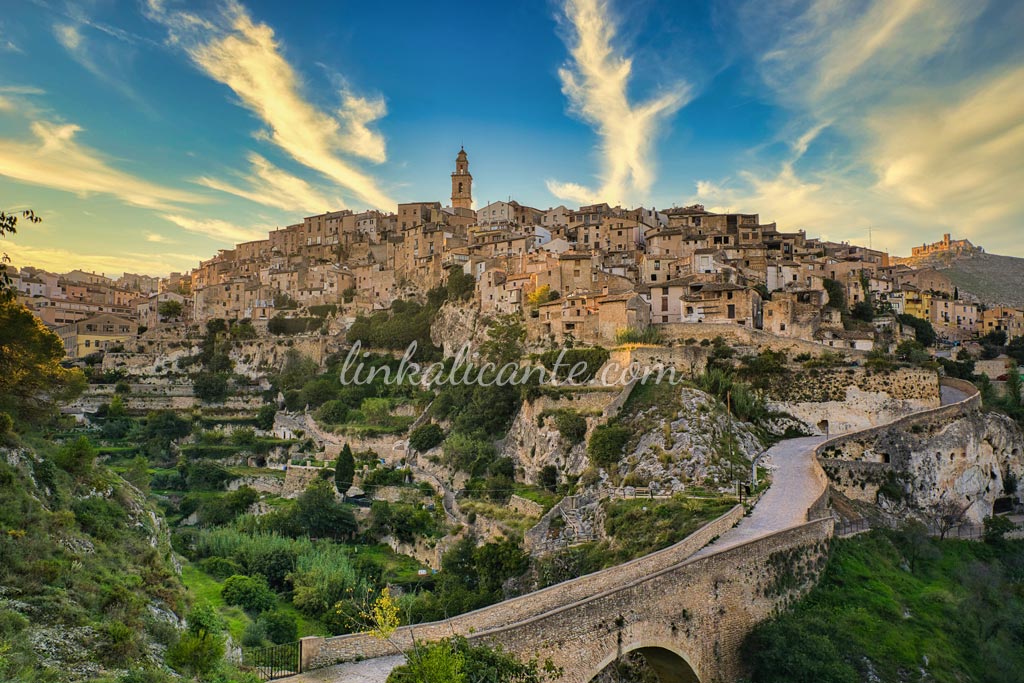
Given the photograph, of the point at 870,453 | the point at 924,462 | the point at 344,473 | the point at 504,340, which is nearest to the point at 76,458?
the point at 344,473

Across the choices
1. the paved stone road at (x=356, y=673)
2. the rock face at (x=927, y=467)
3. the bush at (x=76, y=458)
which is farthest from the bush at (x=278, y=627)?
the rock face at (x=927, y=467)

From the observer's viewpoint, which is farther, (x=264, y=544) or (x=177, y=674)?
(x=264, y=544)

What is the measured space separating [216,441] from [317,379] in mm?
10346

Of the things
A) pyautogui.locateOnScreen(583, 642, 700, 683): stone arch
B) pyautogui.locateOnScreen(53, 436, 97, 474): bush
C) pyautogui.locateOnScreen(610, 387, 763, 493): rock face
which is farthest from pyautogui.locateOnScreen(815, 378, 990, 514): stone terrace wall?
pyautogui.locateOnScreen(53, 436, 97, 474): bush

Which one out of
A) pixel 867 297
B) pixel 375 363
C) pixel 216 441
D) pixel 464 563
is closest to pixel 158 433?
pixel 216 441

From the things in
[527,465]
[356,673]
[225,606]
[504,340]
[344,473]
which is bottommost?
[225,606]

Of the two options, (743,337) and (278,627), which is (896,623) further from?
(743,337)

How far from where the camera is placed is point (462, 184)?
8856cm

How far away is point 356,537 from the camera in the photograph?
36781 mm

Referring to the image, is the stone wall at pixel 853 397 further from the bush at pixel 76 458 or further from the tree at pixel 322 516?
the bush at pixel 76 458

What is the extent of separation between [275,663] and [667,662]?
29.3 ft

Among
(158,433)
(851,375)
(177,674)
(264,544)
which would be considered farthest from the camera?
(158,433)

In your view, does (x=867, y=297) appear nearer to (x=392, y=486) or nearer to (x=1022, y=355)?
(x=1022, y=355)

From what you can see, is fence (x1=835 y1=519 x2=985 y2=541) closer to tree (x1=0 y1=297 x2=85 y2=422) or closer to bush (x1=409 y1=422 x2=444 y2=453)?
bush (x1=409 y1=422 x2=444 y2=453)
